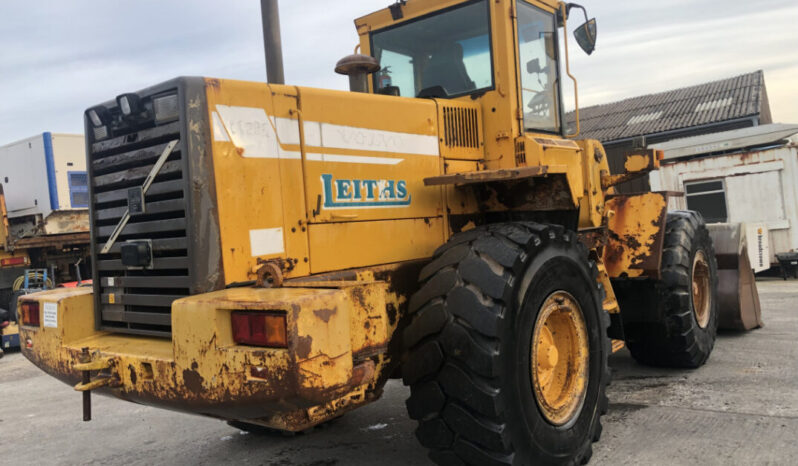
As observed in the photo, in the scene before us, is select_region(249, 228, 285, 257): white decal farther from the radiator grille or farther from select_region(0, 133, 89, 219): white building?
select_region(0, 133, 89, 219): white building

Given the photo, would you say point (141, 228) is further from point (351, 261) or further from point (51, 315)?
point (351, 261)

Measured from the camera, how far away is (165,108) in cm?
324

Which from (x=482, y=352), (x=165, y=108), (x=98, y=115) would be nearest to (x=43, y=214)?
(x=98, y=115)

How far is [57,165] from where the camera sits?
13.5m

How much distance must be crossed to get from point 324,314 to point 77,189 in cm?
1303

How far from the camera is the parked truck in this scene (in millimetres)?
12898

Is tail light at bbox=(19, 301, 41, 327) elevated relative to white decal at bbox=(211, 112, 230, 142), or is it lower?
lower

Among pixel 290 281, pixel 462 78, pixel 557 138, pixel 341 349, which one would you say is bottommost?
pixel 341 349

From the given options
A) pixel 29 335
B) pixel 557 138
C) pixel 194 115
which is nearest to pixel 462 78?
pixel 557 138

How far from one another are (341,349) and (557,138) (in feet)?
9.53

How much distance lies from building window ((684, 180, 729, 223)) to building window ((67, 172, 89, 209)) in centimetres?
1330

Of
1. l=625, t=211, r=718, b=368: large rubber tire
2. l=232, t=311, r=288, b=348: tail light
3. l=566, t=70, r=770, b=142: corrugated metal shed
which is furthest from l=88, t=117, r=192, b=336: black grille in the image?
l=566, t=70, r=770, b=142: corrugated metal shed

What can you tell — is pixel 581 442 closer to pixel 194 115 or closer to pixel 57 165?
pixel 194 115

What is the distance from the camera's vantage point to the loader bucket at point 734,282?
7.18 m
